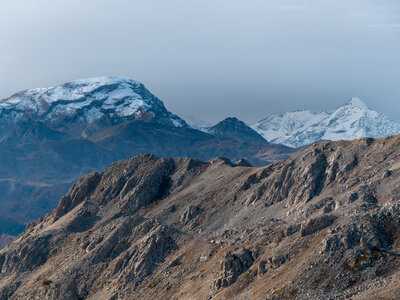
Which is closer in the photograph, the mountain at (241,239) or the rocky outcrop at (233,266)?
the mountain at (241,239)

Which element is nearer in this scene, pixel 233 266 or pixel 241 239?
pixel 233 266

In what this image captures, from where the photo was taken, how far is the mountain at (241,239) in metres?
116

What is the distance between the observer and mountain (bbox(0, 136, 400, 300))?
116m

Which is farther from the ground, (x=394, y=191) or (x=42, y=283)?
(x=394, y=191)

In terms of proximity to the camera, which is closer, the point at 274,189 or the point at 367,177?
the point at 367,177

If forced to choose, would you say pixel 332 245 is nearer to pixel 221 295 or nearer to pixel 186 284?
pixel 221 295

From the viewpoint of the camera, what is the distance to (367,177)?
150750 mm

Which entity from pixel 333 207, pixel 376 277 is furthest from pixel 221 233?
pixel 376 277

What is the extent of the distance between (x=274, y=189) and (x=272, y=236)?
89.2 ft

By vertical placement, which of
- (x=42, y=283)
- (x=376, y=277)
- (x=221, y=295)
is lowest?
(x=42, y=283)

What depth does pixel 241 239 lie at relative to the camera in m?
151

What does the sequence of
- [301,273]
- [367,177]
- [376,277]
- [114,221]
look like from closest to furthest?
1. [376,277]
2. [301,273]
3. [367,177]
4. [114,221]

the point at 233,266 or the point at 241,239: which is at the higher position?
the point at 233,266

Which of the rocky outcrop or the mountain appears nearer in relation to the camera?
the mountain
